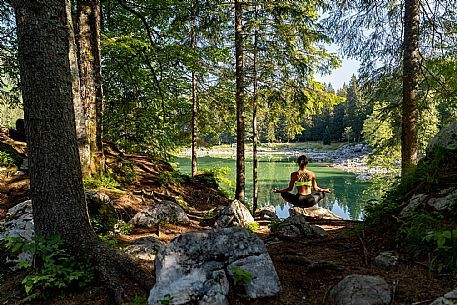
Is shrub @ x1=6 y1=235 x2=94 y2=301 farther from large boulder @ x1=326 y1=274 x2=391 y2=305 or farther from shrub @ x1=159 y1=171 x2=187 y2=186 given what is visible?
shrub @ x1=159 y1=171 x2=187 y2=186

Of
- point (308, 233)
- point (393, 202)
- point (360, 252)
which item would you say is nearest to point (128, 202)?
point (308, 233)

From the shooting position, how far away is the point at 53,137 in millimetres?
2678

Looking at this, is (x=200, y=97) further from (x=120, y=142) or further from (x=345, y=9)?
(x=345, y=9)

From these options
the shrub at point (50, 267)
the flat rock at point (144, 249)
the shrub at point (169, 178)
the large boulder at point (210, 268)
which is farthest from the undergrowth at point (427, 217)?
the shrub at point (169, 178)

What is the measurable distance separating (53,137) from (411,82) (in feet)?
19.7

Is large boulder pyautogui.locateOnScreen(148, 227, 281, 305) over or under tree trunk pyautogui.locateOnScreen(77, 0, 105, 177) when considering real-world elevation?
under

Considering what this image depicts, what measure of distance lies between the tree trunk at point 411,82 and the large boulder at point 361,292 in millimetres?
3998

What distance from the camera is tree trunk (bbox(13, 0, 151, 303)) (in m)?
2.60

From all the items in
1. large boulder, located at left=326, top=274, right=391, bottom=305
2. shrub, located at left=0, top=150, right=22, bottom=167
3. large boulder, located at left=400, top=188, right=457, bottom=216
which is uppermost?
shrub, located at left=0, top=150, right=22, bottom=167

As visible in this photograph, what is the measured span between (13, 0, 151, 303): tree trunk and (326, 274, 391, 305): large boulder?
164cm

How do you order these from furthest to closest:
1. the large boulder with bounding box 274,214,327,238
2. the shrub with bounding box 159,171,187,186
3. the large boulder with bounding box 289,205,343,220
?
the shrub with bounding box 159,171,187,186, the large boulder with bounding box 289,205,343,220, the large boulder with bounding box 274,214,327,238

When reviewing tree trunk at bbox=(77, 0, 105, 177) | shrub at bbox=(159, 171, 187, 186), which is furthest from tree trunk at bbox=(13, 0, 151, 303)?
shrub at bbox=(159, 171, 187, 186)

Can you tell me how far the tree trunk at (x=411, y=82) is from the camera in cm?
538

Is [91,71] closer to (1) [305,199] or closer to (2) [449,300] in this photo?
(1) [305,199]
